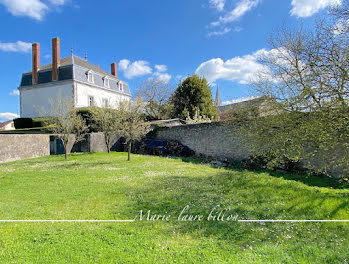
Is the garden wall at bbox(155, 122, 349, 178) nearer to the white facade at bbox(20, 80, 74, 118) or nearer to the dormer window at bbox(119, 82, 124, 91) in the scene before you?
the white facade at bbox(20, 80, 74, 118)

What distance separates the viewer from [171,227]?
461cm

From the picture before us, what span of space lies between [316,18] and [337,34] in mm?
1160

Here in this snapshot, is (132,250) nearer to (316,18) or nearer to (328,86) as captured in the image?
(328,86)

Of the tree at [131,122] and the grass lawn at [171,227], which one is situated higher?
the tree at [131,122]

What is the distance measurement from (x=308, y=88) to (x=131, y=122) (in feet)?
36.8

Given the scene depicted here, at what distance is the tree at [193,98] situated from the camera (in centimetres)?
3069

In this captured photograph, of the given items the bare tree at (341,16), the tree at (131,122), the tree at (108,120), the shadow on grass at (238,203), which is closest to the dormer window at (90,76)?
the tree at (108,120)

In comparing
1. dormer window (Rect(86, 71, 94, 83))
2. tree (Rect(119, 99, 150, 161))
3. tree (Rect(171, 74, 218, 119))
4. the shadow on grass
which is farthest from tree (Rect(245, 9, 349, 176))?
dormer window (Rect(86, 71, 94, 83))

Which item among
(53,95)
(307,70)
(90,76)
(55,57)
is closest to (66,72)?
(55,57)

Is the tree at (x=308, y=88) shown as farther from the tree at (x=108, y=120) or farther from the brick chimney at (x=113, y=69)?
the brick chimney at (x=113, y=69)

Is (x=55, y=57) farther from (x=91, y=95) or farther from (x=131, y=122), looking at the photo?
(x=131, y=122)

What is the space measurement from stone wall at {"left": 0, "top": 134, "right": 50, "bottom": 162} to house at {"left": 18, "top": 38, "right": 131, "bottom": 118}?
13.4 meters

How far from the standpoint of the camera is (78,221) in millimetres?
4844

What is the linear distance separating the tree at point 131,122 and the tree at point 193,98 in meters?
13.7
